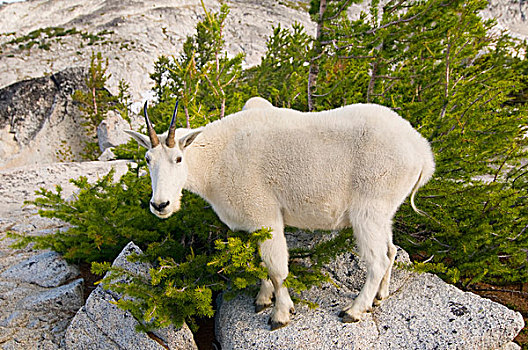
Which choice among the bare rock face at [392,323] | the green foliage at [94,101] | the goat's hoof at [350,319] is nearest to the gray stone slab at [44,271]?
the bare rock face at [392,323]

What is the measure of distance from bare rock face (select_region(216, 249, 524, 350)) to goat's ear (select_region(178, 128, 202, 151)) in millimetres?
2153

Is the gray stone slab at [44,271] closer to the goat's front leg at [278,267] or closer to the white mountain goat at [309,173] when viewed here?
the white mountain goat at [309,173]

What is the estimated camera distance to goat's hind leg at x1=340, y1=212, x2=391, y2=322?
11.1 feet

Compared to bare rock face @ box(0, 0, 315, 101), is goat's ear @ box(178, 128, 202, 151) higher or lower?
higher

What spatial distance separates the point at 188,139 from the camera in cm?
323

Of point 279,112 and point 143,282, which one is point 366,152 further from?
point 143,282

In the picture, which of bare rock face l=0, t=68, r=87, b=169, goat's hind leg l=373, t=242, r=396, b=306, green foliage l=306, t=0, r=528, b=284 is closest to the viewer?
goat's hind leg l=373, t=242, r=396, b=306

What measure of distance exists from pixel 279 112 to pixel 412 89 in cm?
356

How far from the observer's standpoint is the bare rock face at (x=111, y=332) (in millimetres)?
3748

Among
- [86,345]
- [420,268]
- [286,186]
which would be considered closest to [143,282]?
[86,345]

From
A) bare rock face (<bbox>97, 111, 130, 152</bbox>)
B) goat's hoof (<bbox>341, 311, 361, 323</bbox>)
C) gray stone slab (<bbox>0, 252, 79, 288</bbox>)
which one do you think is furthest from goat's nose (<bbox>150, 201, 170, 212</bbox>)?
bare rock face (<bbox>97, 111, 130, 152</bbox>)

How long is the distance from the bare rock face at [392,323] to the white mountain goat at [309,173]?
0.65ft

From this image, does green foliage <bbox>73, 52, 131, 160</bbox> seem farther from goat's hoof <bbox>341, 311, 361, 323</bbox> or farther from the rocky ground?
goat's hoof <bbox>341, 311, 361, 323</bbox>

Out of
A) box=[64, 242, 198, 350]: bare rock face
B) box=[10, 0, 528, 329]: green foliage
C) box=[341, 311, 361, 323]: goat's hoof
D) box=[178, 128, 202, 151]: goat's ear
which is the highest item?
box=[178, 128, 202, 151]: goat's ear
